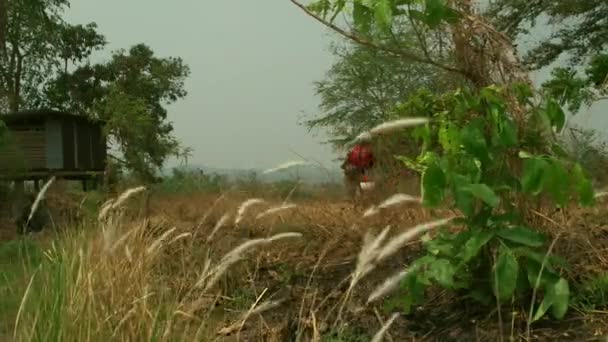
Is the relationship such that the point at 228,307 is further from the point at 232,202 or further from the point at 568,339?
the point at 232,202

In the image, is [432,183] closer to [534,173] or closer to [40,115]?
[534,173]

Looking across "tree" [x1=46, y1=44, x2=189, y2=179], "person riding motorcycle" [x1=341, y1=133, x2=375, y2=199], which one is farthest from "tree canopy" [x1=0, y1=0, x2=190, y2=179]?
"person riding motorcycle" [x1=341, y1=133, x2=375, y2=199]

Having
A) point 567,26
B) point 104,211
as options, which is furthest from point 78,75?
point 104,211

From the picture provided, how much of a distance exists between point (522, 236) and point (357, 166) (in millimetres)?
3801

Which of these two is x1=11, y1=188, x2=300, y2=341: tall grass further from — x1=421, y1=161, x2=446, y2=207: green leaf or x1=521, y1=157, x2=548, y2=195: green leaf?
x1=521, y1=157, x2=548, y2=195: green leaf

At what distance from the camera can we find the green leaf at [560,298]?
12.1ft

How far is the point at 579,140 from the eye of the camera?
4.77 metres

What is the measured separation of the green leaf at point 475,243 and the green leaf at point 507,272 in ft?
0.36

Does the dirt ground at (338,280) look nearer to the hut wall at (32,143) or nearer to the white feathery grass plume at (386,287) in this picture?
the white feathery grass plume at (386,287)

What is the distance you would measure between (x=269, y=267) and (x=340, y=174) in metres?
1.71

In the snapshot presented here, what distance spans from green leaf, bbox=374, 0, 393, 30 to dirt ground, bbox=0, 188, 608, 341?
4.04 feet

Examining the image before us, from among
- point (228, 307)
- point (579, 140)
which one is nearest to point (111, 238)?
point (228, 307)


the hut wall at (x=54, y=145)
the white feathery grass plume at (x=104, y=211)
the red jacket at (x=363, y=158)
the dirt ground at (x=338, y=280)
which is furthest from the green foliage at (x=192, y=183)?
the hut wall at (x=54, y=145)

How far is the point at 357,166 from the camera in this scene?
7.56 meters
